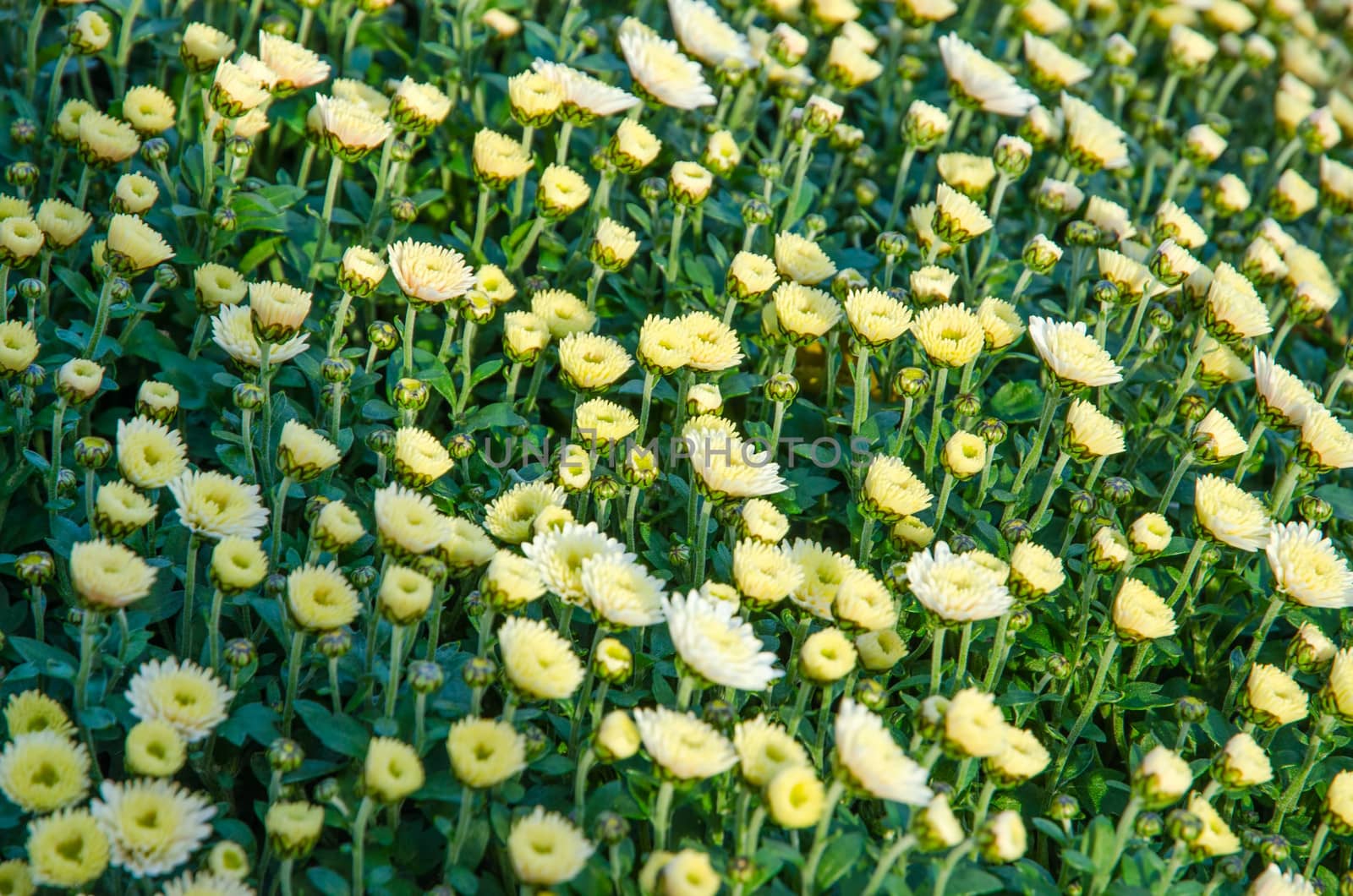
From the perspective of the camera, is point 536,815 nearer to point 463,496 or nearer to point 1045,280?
point 463,496

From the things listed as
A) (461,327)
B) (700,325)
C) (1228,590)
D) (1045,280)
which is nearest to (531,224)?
(461,327)

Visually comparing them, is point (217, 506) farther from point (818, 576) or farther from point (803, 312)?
point (803, 312)

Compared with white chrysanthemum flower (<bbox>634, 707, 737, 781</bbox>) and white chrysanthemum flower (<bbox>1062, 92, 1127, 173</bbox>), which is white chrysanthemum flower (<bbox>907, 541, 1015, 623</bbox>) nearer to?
white chrysanthemum flower (<bbox>634, 707, 737, 781</bbox>)

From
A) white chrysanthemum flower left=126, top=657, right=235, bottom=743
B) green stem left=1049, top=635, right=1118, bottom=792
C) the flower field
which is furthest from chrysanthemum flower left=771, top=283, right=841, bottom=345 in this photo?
white chrysanthemum flower left=126, top=657, right=235, bottom=743

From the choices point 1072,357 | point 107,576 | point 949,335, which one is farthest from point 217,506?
point 1072,357

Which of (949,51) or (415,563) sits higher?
(949,51)

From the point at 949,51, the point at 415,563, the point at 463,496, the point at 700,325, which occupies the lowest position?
the point at 463,496
